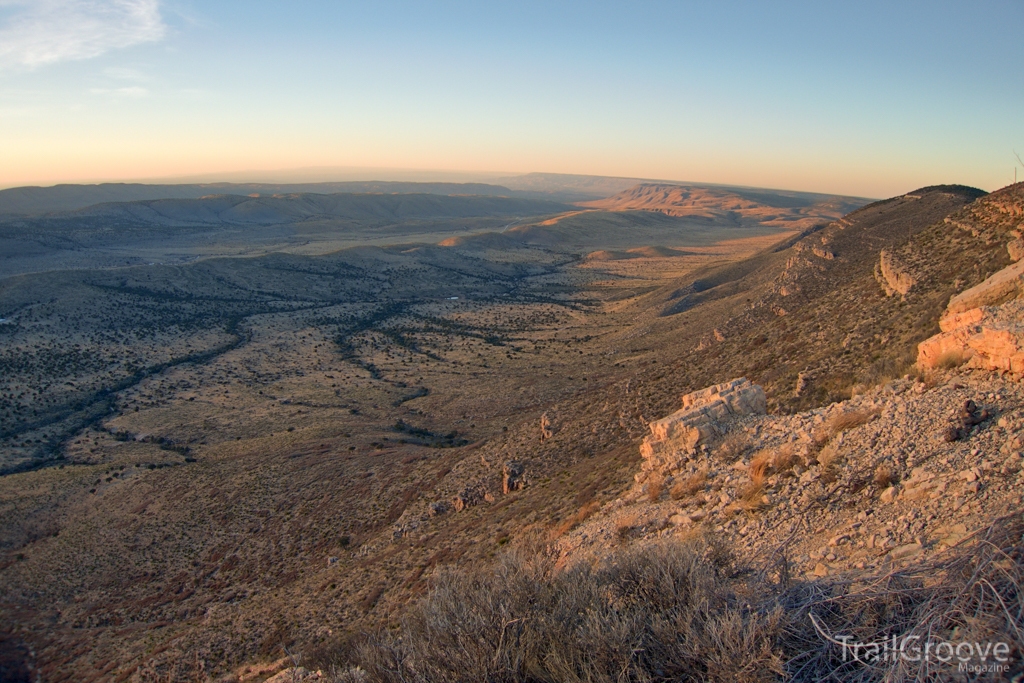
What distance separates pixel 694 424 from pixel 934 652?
21.6 feet

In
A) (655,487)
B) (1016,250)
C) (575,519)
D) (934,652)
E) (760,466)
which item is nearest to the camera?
(934,652)

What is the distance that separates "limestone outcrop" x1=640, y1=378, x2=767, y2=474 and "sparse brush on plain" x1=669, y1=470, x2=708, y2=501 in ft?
2.05

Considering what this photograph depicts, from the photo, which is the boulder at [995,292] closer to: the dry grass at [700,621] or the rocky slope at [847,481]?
the rocky slope at [847,481]

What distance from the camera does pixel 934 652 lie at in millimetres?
3689

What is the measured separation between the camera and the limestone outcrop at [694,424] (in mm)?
10020

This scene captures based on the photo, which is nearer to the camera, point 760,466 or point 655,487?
point 760,466

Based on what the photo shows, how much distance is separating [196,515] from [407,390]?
16024mm

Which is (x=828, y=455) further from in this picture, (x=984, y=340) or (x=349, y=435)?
(x=349, y=435)

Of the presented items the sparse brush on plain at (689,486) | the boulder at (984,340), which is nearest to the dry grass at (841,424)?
the boulder at (984,340)

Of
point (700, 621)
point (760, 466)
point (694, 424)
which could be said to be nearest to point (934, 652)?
point (700, 621)

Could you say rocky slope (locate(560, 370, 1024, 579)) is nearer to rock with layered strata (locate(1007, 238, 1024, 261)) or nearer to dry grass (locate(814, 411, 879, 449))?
dry grass (locate(814, 411, 879, 449))

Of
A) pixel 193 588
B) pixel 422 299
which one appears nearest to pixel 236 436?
pixel 193 588

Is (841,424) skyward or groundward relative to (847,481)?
skyward

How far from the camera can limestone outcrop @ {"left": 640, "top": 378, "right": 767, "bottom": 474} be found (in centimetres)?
1002
